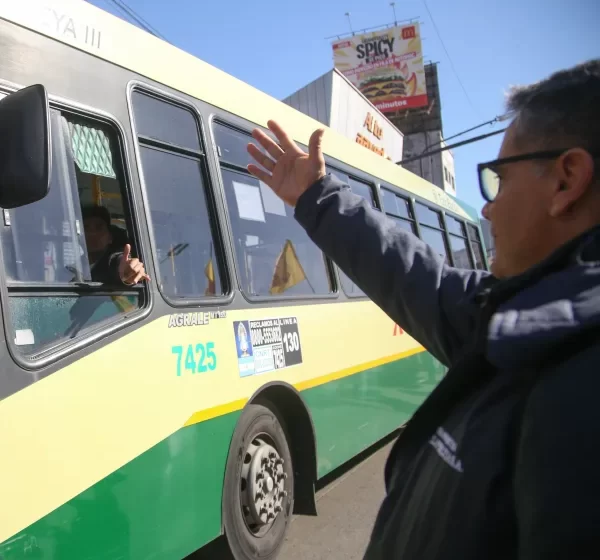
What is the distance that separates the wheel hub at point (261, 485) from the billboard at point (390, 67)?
3814 cm

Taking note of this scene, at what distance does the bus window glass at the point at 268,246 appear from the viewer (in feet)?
12.6

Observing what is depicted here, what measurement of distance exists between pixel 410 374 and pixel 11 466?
4.70 metres

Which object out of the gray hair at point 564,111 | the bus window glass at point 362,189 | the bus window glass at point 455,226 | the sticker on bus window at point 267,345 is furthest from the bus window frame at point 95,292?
the bus window glass at point 455,226

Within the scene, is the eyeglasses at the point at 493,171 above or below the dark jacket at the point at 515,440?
above

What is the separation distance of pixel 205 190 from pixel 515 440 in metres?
3.02

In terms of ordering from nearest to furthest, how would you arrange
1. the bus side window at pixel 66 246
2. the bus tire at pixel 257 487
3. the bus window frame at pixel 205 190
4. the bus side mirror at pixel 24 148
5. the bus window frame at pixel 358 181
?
1. the bus side mirror at pixel 24 148
2. the bus side window at pixel 66 246
3. the bus window frame at pixel 205 190
4. the bus tire at pixel 257 487
5. the bus window frame at pixel 358 181

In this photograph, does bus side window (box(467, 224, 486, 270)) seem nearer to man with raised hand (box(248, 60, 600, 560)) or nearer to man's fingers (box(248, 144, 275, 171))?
man's fingers (box(248, 144, 275, 171))

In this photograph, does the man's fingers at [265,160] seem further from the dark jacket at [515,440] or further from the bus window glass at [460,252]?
the bus window glass at [460,252]

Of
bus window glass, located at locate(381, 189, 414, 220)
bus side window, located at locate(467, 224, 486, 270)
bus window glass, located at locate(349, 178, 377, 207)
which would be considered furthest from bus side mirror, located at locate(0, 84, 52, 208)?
bus side window, located at locate(467, 224, 486, 270)

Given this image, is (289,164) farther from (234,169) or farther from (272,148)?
(234,169)

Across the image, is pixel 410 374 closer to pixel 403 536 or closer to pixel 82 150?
pixel 82 150

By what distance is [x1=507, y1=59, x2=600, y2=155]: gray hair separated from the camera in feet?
3.56

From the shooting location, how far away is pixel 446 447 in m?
0.95

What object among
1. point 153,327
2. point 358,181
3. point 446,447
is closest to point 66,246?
point 153,327
